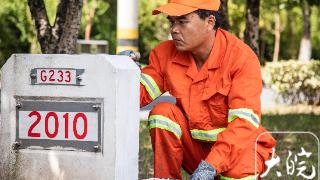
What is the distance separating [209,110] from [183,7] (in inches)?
23.4

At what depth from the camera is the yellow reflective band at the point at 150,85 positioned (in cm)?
481

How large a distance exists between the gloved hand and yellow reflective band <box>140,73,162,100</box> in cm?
69

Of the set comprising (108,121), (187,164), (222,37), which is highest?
(222,37)

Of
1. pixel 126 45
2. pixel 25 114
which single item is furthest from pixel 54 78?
pixel 126 45

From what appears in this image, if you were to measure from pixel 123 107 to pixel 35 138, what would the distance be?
18.3 inches

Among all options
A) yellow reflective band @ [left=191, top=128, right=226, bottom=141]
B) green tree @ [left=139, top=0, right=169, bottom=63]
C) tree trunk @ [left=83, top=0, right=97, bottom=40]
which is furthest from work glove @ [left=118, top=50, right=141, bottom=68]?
green tree @ [left=139, top=0, right=169, bottom=63]

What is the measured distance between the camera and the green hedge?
49.0 feet

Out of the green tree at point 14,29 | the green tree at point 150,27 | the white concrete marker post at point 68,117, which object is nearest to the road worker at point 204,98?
the white concrete marker post at point 68,117

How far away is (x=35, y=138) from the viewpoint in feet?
13.6

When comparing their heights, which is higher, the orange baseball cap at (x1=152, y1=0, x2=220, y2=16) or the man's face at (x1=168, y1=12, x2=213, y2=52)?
the orange baseball cap at (x1=152, y1=0, x2=220, y2=16)

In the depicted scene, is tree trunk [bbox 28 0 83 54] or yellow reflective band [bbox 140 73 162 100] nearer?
yellow reflective band [bbox 140 73 162 100]

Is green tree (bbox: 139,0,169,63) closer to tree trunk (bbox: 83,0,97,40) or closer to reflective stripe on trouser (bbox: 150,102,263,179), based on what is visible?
tree trunk (bbox: 83,0,97,40)

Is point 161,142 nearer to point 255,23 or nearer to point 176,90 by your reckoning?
point 176,90

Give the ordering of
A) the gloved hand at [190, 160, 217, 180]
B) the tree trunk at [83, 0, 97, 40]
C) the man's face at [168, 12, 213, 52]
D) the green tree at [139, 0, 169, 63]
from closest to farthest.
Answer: the gloved hand at [190, 160, 217, 180] → the man's face at [168, 12, 213, 52] → the tree trunk at [83, 0, 97, 40] → the green tree at [139, 0, 169, 63]
